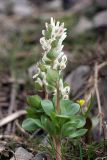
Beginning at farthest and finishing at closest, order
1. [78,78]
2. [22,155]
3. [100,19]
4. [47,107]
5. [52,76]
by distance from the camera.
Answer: [100,19], [78,78], [22,155], [47,107], [52,76]

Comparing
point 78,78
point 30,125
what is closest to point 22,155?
point 30,125

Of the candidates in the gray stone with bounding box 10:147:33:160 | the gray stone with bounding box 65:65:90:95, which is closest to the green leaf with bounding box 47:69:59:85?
the gray stone with bounding box 10:147:33:160

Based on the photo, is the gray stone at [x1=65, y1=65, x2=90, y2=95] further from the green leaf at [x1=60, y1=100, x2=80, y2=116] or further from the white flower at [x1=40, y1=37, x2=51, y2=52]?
the white flower at [x1=40, y1=37, x2=51, y2=52]

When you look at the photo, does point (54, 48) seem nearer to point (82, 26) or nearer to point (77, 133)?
point (77, 133)

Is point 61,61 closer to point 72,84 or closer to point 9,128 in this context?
point 9,128

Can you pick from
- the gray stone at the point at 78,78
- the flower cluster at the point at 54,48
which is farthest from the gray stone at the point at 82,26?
the flower cluster at the point at 54,48

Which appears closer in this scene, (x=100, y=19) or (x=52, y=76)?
Answer: (x=52, y=76)
